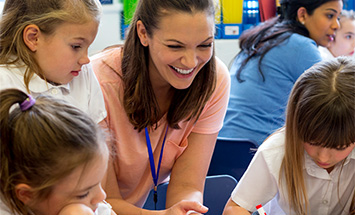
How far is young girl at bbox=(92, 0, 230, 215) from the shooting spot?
4.18 ft

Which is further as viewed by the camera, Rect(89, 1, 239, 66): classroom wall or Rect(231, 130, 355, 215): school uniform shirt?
Rect(89, 1, 239, 66): classroom wall

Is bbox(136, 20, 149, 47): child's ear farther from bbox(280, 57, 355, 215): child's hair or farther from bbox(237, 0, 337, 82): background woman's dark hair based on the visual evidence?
bbox(237, 0, 337, 82): background woman's dark hair

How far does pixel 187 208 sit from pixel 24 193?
0.50 meters

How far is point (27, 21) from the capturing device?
116 centimetres

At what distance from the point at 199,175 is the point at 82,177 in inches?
25.6

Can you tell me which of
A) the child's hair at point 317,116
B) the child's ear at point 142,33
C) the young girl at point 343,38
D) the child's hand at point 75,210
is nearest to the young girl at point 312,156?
the child's hair at point 317,116

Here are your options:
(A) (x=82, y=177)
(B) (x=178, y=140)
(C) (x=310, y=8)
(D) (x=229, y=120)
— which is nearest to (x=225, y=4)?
(C) (x=310, y=8)

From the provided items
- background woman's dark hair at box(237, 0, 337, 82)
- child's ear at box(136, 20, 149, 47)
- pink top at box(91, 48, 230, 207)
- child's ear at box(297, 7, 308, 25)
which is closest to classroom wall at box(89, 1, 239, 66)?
background woman's dark hair at box(237, 0, 337, 82)

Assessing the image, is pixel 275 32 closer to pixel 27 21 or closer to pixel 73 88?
pixel 73 88

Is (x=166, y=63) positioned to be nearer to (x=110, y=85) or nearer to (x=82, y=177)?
(x=110, y=85)

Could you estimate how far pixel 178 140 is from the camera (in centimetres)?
153

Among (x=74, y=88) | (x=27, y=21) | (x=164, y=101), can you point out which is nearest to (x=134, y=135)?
(x=164, y=101)

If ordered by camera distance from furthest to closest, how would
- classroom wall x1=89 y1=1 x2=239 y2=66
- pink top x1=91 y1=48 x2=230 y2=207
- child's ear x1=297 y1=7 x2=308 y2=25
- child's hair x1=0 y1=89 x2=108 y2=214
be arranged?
1. classroom wall x1=89 y1=1 x2=239 y2=66
2. child's ear x1=297 y1=7 x2=308 y2=25
3. pink top x1=91 y1=48 x2=230 y2=207
4. child's hair x1=0 y1=89 x2=108 y2=214

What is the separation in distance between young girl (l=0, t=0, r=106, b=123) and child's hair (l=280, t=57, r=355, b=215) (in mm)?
577
